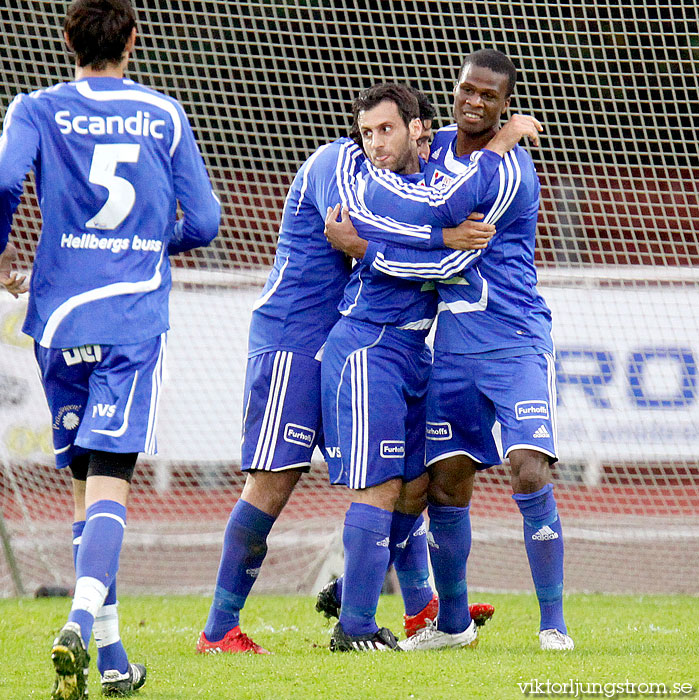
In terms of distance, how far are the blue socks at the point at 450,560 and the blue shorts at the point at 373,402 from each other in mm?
190

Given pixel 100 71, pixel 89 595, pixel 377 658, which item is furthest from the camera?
pixel 377 658

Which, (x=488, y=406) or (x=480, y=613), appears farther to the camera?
(x=480, y=613)

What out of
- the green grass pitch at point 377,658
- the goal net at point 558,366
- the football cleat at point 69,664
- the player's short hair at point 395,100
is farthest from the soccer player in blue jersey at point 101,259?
the goal net at point 558,366

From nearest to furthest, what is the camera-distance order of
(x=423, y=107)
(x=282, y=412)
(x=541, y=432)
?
1. (x=541, y=432)
2. (x=282, y=412)
3. (x=423, y=107)

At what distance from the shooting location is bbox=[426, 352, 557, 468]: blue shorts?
12.5 feet

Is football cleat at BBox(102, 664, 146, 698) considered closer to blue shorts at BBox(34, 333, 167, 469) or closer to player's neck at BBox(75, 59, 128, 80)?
blue shorts at BBox(34, 333, 167, 469)

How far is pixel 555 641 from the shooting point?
3.89 meters

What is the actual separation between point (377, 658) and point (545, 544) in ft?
2.31

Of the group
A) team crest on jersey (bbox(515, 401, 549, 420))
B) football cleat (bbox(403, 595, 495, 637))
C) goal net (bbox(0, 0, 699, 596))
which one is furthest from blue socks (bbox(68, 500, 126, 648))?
goal net (bbox(0, 0, 699, 596))

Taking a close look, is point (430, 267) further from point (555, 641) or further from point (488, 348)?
point (555, 641)

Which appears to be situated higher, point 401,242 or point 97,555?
point 401,242

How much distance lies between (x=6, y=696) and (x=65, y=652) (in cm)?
64

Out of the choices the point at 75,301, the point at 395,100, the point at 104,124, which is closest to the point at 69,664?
the point at 75,301

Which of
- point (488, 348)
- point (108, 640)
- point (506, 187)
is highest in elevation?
point (506, 187)
